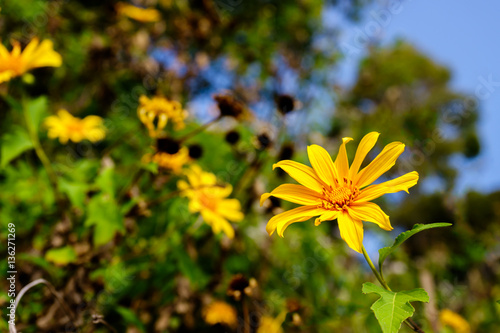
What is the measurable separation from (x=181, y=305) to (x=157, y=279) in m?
0.19

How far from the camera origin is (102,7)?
3.09 meters

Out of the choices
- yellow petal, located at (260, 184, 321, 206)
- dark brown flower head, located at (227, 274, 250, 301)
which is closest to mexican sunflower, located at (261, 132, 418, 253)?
yellow petal, located at (260, 184, 321, 206)

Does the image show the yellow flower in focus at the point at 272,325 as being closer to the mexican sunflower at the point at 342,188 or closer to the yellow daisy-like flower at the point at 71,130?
the mexican sunflower at the point at 342,188

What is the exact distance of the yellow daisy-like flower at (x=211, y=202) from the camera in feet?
4.50

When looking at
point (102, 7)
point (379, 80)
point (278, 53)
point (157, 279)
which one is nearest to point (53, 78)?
point (102, 7)

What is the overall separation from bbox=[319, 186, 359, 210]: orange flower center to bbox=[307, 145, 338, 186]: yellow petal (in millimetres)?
26

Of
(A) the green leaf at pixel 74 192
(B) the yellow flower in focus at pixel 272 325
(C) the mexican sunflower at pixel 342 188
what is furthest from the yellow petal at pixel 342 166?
(B) the yellow flower in focus at pixel 272 325

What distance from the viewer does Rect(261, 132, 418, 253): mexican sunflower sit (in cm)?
74

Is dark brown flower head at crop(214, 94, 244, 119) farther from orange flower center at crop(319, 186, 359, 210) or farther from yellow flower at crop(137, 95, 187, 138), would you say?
orange flower center at crop(319, 186, 359, 210)

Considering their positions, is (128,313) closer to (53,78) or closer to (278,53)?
(53,78)

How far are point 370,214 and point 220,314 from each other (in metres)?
1.16

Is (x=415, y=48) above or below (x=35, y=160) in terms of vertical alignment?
below

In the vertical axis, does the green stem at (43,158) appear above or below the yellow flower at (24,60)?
below

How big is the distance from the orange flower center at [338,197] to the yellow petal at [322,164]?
0.08 feet
